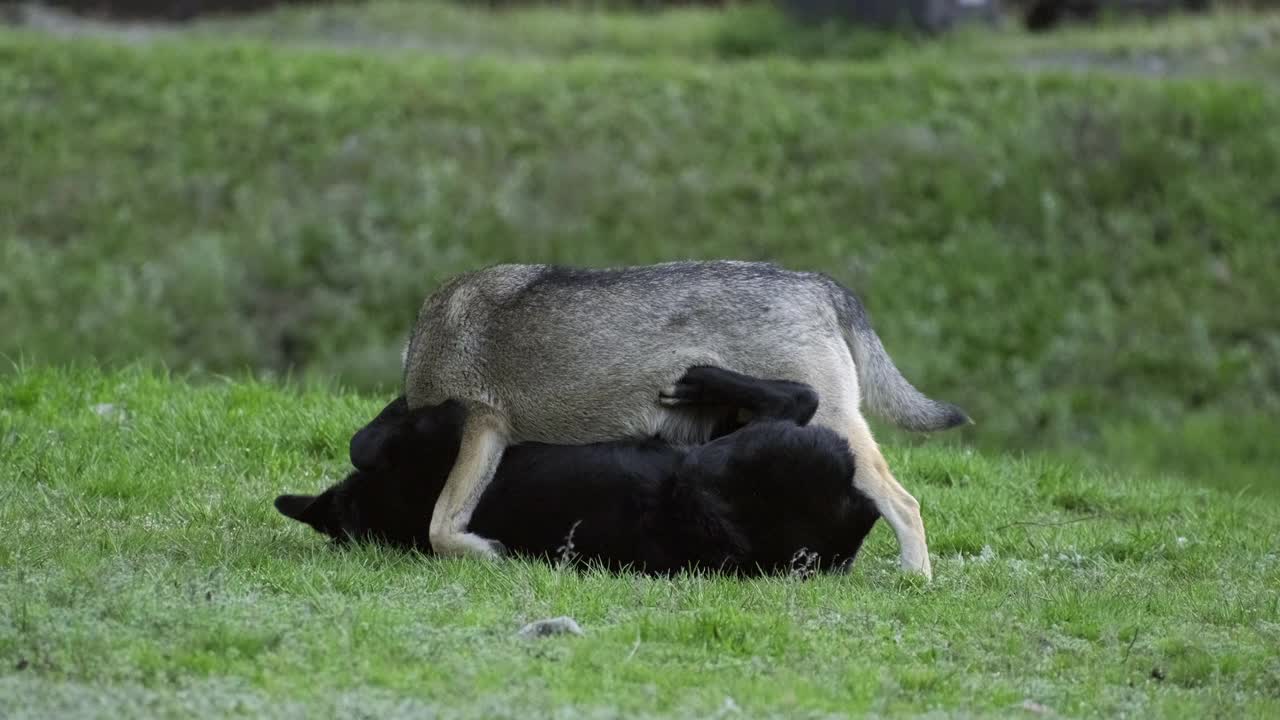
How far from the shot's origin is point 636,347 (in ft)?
24.7

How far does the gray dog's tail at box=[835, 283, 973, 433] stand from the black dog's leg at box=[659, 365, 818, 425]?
573 mm

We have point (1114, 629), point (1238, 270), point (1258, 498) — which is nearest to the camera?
point (1114, 629)

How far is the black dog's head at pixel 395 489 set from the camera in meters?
7.57

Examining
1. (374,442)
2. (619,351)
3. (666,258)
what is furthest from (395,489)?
(666,258)

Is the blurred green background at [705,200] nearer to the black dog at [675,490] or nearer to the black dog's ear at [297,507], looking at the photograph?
the black dog's ear at [297,507]

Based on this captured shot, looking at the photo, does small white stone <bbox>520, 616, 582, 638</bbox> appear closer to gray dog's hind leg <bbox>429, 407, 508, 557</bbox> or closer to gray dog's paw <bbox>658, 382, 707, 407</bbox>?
gray dog's hind leg <bbox>429, 407, 508, 557</bbox>

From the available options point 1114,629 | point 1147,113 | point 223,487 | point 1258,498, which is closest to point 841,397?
point 1114,629

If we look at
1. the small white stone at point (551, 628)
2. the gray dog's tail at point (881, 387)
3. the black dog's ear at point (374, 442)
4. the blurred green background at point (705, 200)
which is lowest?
the blurred green background at point (705, 200)

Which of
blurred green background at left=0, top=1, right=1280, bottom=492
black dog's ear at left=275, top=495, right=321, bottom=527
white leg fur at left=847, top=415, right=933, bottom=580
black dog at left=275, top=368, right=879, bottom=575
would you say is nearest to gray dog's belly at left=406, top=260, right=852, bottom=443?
black dog at left=275, top=368, right=879, bottom=575

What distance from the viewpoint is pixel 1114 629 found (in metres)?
6.30

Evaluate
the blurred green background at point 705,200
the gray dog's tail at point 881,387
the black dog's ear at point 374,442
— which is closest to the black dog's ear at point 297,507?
the black dog's ear at point 374,442

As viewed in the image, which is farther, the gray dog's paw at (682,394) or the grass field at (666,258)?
the gray dog's paw at (682,394)

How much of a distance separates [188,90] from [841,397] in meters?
17.5

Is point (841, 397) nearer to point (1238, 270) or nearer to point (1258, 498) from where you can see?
point (1258, 498)
